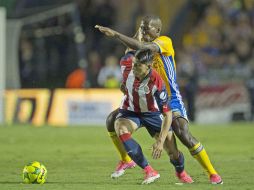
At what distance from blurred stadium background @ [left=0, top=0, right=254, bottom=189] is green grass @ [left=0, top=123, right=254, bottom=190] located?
1488 millimetres

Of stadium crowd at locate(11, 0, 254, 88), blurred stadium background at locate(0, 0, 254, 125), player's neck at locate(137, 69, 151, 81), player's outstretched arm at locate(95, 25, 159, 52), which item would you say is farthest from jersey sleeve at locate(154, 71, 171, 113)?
stadium crowd at locate(11, 0, 254, 88)

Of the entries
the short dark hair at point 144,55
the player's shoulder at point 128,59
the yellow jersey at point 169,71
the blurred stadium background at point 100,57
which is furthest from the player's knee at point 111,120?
the blurred stadium background at point 100,57

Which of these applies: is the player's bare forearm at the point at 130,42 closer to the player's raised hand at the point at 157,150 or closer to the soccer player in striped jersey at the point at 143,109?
the soccer player in striped jersey at the point at 143,109

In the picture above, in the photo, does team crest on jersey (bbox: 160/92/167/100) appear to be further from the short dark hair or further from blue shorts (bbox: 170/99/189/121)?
the short dark hair

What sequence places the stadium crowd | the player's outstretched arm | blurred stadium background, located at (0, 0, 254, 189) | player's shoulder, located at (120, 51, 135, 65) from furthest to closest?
1. the stadium crowd
2. blurred stadium background, located at (0, 0, 254, 189)
3. player's shoulder, located at (120, 51, 135, 65)
4. the player's outstretched arm

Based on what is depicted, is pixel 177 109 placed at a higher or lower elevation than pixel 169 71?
lower

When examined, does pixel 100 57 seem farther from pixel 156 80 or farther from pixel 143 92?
pixel 156 80

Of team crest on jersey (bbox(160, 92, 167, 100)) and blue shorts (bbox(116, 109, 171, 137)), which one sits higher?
team crest on jersey (bbox(160, 92, 167, 100))

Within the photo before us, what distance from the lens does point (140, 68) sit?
10.6 metres

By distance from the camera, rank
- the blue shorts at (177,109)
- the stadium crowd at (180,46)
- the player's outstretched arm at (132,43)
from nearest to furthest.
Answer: the player's outstretched arm at (132,43)
the blue shorts at (177,109)
the stadium crowd at (180,46)

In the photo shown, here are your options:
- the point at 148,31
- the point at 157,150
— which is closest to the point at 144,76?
the point at 148,31

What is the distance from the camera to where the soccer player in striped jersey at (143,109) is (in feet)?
34.8

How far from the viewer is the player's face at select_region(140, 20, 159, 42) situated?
10648mm

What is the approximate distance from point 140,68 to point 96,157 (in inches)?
206
